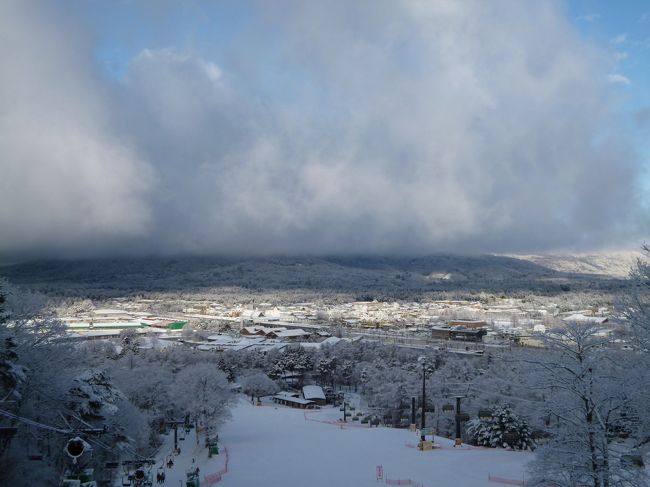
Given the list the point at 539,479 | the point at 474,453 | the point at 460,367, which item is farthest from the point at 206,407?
the point at 460,367

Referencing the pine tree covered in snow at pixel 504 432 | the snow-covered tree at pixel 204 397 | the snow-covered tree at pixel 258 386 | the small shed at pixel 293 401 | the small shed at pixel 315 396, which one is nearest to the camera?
the pine tree covered in snow at pixel 504 432

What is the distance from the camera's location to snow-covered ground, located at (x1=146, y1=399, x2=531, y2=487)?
16.9 m

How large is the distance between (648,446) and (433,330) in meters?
71.3

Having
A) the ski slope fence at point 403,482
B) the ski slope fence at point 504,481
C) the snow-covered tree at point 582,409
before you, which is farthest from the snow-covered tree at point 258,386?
the snow-covered tree at point 582,409

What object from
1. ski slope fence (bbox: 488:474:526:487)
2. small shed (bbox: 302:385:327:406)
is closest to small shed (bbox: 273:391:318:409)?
small shed (bbox: 302:385:327:406)

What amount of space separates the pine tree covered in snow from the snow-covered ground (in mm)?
2301

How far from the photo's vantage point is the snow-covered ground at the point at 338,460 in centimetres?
1692

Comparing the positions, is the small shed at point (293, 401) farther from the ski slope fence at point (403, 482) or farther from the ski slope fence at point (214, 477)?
the ski slope fence at point (403, 482)

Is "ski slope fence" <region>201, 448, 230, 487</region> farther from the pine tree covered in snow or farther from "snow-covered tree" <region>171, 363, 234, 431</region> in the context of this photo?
the pine tree covered in snow

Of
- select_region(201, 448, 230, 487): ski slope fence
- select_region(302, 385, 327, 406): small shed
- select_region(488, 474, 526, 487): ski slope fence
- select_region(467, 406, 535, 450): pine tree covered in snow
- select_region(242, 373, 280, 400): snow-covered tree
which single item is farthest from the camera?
select_region(242, 373, 280, 400): snow-covered tree

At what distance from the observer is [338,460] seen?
19.9 metres

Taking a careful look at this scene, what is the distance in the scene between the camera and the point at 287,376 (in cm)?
5472

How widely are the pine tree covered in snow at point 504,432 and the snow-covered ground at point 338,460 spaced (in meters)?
2.30

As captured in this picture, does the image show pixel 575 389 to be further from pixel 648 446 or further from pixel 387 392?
pixel 387 392
